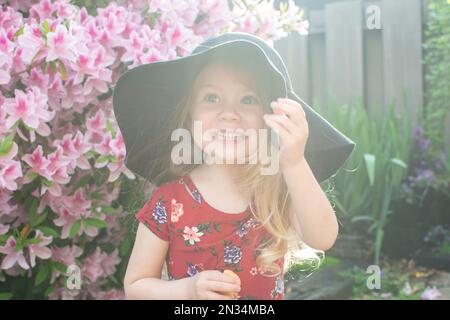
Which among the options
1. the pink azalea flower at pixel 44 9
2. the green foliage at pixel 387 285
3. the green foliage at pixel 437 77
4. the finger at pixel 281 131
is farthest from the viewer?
the green foliage at pixel 437 77

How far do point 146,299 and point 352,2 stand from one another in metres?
2.38

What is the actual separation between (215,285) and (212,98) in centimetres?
35

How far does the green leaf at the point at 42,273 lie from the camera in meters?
1.50

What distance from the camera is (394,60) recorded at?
306 centimetres

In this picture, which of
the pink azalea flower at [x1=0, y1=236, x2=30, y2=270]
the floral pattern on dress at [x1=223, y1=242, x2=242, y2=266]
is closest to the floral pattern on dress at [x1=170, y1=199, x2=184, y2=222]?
the floral pattern on dress at [x1=223, y1=242, x2=242, y2=266]

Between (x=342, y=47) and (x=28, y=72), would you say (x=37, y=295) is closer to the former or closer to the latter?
(x=28, y=72)

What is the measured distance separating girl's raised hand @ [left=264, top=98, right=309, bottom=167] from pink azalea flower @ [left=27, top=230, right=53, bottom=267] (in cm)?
70

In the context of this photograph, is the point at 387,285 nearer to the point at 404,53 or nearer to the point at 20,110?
the point at 404,53

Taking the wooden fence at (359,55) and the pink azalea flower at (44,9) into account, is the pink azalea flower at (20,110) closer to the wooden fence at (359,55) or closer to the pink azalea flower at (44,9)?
the pink azalea flower at (44,9)

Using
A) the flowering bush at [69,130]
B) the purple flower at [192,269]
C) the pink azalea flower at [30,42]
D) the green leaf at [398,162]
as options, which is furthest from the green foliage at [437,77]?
the pink azalea flower at [30,42]

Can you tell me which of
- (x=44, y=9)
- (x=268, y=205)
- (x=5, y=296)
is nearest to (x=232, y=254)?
(x=268, y=205)

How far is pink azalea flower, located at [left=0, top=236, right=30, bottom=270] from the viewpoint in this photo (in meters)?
1.42

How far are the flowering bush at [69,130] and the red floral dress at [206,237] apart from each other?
281 millimetres

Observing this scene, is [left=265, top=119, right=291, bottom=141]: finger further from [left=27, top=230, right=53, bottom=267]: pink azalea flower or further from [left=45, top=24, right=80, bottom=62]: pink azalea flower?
[left=27, top=230, right=53, bottom=267]: pink azalea flower
